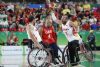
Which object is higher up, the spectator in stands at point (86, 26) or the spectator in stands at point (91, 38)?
the spectator in stands at point (86, 26)

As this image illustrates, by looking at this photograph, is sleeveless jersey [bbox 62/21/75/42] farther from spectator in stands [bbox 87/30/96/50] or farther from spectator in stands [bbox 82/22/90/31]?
spectator in stands [bbox 82/22/90/31]

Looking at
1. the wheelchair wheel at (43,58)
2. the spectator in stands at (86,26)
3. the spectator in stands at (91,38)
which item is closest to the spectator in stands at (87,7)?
the spectator in stands at (86,26)

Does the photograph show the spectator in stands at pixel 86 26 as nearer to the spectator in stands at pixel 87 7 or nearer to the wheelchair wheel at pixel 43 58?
the spectator in stands at pixel 87 7

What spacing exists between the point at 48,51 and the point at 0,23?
9834 millimetres

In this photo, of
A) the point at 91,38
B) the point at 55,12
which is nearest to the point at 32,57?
the point at 91,38

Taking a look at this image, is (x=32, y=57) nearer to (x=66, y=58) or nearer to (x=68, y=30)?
(x=66, y=58)

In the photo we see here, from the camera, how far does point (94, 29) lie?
75.7ft

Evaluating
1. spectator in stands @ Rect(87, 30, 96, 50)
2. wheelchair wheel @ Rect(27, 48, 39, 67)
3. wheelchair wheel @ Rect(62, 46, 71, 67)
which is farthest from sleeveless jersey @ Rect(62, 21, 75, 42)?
spectator in stands @ Rect(87, 30, 96, 50)

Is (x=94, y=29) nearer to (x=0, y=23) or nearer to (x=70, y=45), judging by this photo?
(x=0, y=23)

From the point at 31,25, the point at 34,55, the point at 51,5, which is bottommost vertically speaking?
the point at 34,55

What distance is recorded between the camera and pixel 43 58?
41.9 feet

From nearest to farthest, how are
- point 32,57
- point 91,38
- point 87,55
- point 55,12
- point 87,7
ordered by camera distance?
point 32,57
point 87,55
point 91,38
point 55,12
point 87,7

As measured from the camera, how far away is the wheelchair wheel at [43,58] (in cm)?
1273

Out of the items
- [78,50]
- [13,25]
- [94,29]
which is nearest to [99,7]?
[94,29]
